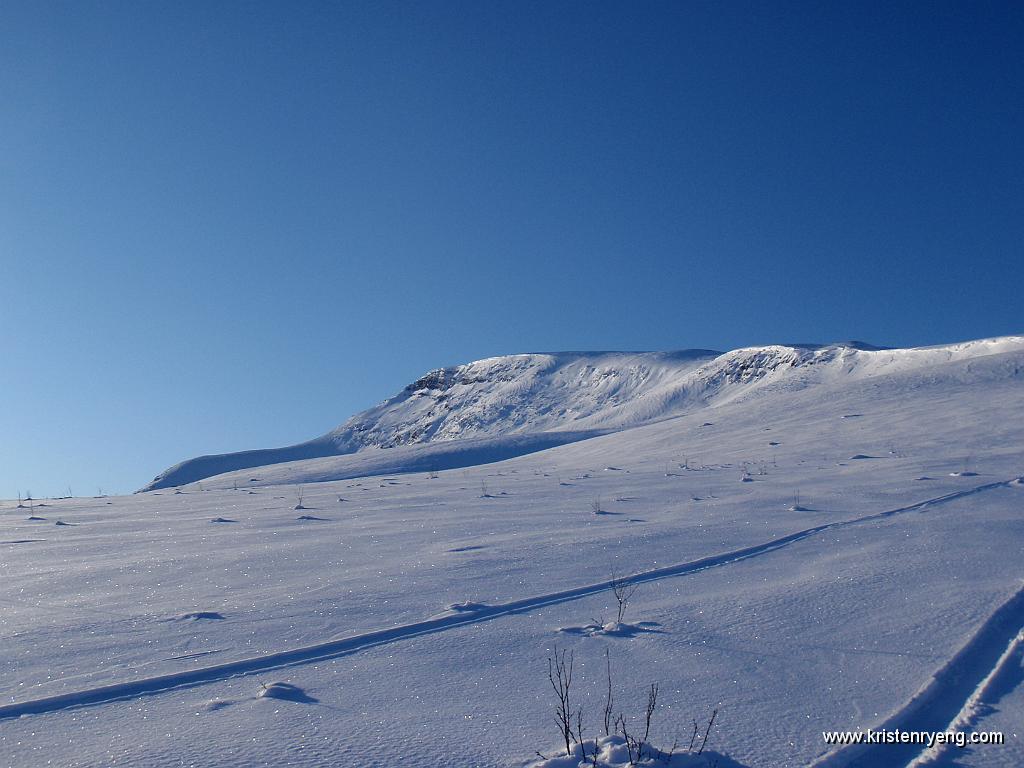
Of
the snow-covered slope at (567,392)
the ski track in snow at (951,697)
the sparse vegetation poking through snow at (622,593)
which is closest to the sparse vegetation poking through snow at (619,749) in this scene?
the ski track in snow at (951,697)

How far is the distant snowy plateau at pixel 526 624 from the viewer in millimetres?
3461

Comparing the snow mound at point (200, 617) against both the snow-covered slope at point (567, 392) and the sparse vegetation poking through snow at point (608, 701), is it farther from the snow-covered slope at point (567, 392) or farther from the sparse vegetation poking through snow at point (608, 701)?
the snow-covered slope at point (567, 392)

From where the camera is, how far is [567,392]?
82.2 meters

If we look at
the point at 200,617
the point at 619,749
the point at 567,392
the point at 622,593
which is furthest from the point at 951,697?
the point at 567,392

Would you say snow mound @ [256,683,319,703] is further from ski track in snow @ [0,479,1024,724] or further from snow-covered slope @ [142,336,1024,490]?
snow-covered slope @ [142,336,1024,490]

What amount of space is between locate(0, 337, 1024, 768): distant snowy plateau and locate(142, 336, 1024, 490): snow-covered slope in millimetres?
30635

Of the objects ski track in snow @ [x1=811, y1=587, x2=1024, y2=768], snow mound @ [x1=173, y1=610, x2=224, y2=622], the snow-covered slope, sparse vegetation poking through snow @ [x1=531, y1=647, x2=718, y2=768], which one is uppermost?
the snow-covered slope

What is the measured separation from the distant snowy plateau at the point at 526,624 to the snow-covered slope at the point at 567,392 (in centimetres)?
3063

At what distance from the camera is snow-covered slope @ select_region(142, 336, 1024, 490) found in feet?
190

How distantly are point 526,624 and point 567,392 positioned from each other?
253 ft

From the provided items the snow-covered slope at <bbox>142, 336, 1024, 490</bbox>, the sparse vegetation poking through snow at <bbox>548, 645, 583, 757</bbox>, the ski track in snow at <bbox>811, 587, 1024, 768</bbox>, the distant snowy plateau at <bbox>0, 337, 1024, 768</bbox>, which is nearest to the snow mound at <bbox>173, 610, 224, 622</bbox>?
the distant snowy plateau at <bbox>0, 337, 1024, 768</bbox>

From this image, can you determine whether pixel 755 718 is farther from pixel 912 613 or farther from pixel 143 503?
pixel 143 503

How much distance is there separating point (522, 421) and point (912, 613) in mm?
72990

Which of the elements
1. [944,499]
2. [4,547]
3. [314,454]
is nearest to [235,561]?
[4,547]
